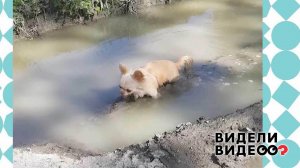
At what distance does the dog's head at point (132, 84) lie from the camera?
570cm

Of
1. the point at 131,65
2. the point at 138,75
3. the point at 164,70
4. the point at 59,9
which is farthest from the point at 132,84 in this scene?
the point at 59,9

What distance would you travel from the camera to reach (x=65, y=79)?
6.80 meters

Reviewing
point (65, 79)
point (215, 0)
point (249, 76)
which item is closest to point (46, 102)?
point (65, 79)

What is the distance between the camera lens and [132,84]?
5758 mm

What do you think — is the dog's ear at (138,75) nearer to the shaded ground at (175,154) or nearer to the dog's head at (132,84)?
the dog's head at (132,84)

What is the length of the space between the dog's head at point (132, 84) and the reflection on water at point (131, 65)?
0.57ft

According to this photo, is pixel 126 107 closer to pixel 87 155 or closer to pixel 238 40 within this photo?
pixel 87 155

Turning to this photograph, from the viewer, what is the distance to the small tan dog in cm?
573

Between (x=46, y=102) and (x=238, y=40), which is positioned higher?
(x=238, y=40)

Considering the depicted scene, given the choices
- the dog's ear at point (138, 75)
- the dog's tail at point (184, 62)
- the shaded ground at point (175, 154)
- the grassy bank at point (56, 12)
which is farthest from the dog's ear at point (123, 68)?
the grassy bank at point (56, 12)

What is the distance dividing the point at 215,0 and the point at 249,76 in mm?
3975

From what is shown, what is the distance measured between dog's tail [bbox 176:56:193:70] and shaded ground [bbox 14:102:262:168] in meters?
1.87

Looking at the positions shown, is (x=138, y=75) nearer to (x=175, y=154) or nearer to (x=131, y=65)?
(x=131, y=65)

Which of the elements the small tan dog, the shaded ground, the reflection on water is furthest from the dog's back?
the shaded ground
